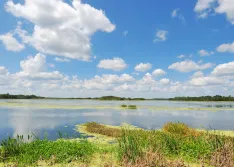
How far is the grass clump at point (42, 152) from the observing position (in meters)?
8.30

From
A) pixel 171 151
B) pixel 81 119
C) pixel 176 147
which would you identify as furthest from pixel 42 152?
pixel 81 119

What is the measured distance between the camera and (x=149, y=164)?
6.05 metres

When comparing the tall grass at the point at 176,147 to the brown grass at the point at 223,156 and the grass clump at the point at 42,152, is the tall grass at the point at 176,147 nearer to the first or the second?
→ the brown grass at the point at 223,156

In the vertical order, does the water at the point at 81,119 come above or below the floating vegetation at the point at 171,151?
below

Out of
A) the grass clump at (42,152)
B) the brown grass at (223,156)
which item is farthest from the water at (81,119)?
the brown grass at (223,156)

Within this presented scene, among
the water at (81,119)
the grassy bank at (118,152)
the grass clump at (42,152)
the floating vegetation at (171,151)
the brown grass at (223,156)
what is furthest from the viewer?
the water at (81,119)

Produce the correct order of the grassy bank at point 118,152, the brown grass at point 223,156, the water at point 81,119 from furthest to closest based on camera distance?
the water at point 81,119 → the grassy bank at point 118,152 → the brown grass at point 223,156

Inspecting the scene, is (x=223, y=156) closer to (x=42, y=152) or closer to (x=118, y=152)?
(x=118, y=152)

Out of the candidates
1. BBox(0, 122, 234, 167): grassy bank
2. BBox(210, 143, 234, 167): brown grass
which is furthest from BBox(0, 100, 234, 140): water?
BBox(210, 143, 234, 167): brown grass

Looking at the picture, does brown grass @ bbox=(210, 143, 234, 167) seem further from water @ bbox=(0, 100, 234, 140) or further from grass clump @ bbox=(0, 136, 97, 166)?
water @ bbox=(0, 100, 234, 140)

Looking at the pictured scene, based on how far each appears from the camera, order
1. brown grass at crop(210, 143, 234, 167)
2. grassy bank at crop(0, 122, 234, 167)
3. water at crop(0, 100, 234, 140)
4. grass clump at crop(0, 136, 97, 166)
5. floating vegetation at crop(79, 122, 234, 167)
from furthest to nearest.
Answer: water at crop(0, 100, 234, 140) < grass clump at crop(0, 136, 97, 166) < grassy bank at crop(0, 122, 234, 167) < brown grass at crop(210, 143, 234, 167) < floating vegetation at crop(79, 122, 234, 167)

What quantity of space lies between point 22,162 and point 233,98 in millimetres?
138530

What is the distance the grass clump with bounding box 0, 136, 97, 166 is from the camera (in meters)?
8.30

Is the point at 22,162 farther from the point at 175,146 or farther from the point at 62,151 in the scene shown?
the point at 175,146
